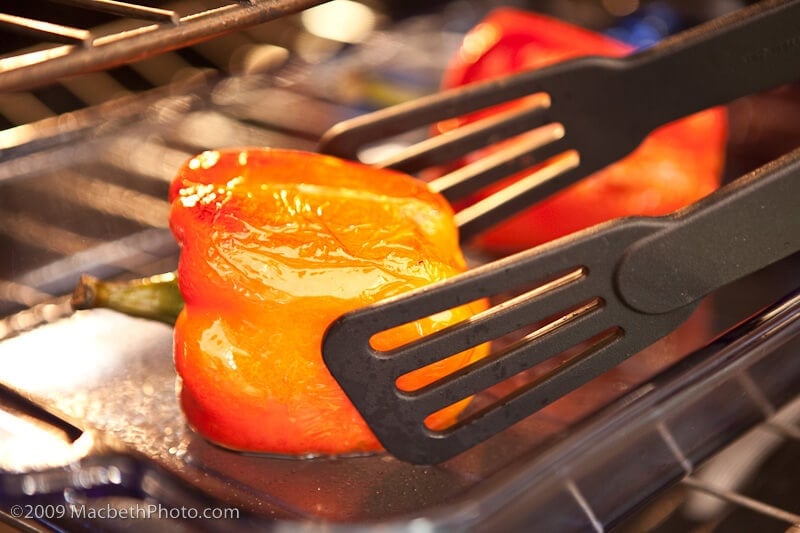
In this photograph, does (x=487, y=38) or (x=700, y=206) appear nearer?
(x=700, y=206)

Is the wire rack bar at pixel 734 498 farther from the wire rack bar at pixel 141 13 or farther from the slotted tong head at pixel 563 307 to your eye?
the wire rack bar at pixel 141 13

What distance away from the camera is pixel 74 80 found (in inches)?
62.4

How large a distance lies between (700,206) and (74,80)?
1103 millimetres

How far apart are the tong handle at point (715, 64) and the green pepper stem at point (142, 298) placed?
1.41ft

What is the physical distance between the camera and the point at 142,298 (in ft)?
2.72

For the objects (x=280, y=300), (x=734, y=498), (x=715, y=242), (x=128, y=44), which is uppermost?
(x=128, y=44)

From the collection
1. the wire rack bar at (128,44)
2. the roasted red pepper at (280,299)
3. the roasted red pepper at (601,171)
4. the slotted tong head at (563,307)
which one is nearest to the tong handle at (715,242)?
the slotted tong head at (563,307)

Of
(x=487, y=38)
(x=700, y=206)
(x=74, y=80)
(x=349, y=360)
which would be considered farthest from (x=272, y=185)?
(x=74, y=80)

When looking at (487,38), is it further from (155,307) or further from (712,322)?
(155,307)

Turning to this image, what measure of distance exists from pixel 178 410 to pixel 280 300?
0.50 ft

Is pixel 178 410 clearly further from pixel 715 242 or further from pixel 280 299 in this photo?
pixel 715 242

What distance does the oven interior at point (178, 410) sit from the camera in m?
0.65

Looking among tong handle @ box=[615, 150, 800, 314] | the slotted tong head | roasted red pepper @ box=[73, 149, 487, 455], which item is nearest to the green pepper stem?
roasted red pepper @ box=[73, 149, 487, 455]

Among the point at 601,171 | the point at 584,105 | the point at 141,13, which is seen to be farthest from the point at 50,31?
the point at 601,171
